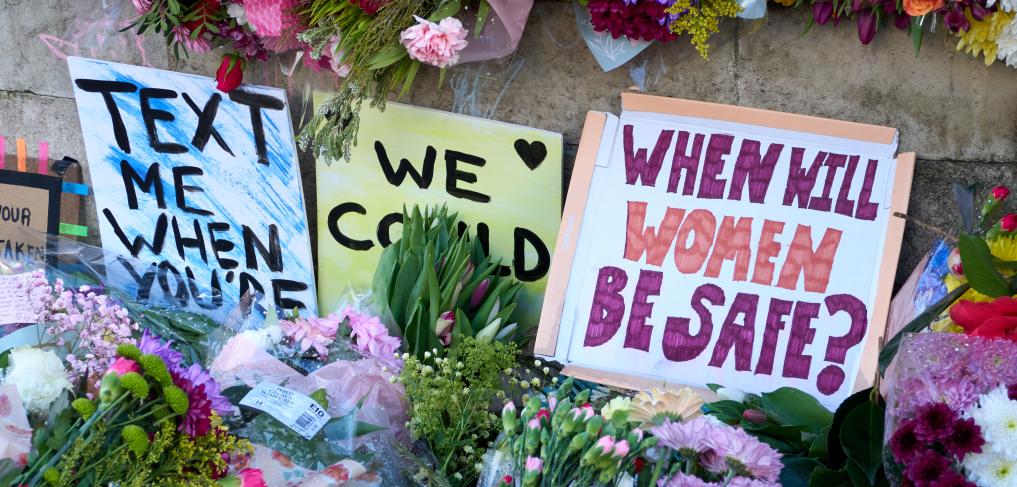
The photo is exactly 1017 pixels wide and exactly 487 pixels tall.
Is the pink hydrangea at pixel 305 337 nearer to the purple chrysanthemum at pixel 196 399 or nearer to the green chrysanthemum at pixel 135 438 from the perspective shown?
the purple chrysanthemum at pixel 196 399

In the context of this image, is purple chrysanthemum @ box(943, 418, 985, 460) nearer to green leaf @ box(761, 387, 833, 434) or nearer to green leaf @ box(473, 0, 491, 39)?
green leaf @ box(761, 387, 833, 434)

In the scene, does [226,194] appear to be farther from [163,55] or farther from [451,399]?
[451,399]

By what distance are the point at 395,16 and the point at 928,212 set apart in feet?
4.51

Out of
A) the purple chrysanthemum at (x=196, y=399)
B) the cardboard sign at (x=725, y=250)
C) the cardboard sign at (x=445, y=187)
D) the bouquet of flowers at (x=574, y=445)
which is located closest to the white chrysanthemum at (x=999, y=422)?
the bouquet of flowers at (x=574, y=445)

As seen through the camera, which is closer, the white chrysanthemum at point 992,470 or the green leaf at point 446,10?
the white chrysanthemum at point 992,470

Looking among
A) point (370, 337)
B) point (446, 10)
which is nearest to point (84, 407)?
point (370, 337)

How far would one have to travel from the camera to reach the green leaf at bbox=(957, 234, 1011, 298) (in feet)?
5.02

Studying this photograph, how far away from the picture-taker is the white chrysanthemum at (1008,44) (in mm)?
2070

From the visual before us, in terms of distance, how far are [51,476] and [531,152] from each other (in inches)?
57.1

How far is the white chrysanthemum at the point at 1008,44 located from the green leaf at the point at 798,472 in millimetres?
1083

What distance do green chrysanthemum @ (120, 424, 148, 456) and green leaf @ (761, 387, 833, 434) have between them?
3.78 ft

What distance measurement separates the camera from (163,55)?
2764 mm

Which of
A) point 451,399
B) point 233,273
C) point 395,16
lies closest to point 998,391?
point 451,399

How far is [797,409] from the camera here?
6.31 ft
